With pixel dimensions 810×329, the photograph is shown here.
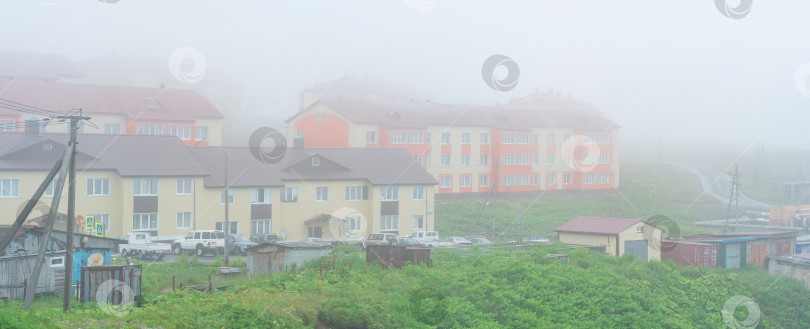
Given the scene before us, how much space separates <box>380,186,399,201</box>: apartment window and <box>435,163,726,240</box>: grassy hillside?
3392 mm

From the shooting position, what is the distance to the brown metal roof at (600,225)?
83.5 feet

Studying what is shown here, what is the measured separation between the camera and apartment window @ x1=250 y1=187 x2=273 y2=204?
96.2ft

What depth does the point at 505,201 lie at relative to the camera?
41.8 m

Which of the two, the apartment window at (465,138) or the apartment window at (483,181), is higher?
the apartment window at (465,138)

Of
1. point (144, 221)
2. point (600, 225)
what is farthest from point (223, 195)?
point (600, 225)

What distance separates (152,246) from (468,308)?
13.1 meters

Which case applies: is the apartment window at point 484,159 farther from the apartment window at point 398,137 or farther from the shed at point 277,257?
the shed at point 277,257

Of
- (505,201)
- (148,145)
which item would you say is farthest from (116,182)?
(505,201)

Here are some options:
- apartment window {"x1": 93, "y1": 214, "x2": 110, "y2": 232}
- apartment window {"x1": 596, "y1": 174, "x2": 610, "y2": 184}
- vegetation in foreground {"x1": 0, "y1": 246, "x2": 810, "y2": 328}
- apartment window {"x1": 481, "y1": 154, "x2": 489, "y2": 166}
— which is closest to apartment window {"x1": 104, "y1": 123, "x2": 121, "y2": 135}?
apartment window {"x1": 93, "y1": 214, "x2": 110, "y2": 232}

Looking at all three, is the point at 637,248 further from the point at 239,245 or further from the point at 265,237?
the point at 239,245

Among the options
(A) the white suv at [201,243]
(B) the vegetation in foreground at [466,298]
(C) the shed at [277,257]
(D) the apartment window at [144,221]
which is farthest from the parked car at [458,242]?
(D) the apartment window at [144,221]

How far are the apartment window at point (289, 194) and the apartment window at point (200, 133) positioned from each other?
381 inches

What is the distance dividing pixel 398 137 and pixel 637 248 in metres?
18.1

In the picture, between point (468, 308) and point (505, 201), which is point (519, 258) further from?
point (505, 201)
